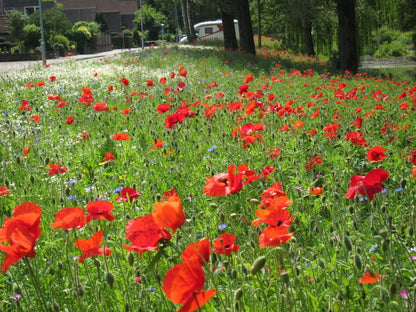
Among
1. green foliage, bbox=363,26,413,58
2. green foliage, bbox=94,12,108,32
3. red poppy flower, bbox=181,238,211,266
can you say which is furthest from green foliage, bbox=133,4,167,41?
red poppy flower, bbox=181,238,211,266

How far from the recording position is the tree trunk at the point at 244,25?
20.3 meters

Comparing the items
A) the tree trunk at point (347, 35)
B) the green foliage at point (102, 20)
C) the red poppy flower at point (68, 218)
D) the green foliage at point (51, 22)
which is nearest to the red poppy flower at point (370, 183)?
the red poppy flower at point (68, 218)

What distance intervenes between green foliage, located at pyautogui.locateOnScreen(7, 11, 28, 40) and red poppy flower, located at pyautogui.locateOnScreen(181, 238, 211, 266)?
1714 inches

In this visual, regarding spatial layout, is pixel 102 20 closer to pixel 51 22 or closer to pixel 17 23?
pixel 51 22

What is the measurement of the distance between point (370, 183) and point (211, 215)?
145cm

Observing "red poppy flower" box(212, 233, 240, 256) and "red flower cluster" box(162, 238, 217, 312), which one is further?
"red poppy flower" box(212, 233, 240, 256)

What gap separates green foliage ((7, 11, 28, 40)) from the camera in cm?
4081

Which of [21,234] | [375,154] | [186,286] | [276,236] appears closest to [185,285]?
[186,286]

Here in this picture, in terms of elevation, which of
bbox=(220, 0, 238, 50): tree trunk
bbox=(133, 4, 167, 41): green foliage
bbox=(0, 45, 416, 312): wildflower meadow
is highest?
bbox=(133, 4, 167, 41): green foliage

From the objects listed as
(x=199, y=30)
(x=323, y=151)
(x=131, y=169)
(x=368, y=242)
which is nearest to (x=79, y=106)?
(x=131, y=169)

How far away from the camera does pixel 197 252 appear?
1.22 m

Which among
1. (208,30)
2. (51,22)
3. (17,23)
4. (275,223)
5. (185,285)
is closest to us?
(185,285)

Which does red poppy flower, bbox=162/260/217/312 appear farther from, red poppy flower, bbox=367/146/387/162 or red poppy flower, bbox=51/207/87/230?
red poppy flower, bbox=367/146/387/162

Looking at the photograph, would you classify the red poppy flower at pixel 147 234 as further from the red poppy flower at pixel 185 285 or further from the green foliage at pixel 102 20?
the green foliage at pixel 102 20
